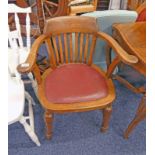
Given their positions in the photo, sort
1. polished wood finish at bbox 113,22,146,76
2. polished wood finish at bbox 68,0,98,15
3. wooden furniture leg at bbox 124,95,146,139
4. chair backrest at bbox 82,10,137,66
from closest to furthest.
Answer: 1. polished wood finish at bbox 113,22,146,76
2. wooden furniture leg at bbox 124,95,146,139
3. chair backrest at bbox 82,10,137,66
4. polished wood finish at bbox 68,0,98,15

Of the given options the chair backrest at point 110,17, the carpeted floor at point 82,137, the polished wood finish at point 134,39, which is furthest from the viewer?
the chair backrest at point 110,17

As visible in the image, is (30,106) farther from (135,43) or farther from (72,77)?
(135,43)

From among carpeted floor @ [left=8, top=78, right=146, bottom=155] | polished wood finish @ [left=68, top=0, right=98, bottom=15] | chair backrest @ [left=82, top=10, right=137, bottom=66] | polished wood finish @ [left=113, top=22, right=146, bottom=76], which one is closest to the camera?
polished wood finish @ [left=113, top=22, right=146, bottom=76]

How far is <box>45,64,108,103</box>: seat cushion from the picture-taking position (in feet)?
4.40

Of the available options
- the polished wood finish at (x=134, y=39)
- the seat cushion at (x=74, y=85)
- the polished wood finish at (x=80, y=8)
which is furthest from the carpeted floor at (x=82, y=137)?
the polished wood finish at (x=80, y=8)

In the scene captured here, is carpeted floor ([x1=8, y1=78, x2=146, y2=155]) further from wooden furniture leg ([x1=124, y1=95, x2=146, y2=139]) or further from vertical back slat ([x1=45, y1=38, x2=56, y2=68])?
vertical back slat ([x1=45, y1=38, x2=56, y2=68])

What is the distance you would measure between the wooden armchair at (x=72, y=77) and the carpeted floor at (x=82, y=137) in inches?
3.3

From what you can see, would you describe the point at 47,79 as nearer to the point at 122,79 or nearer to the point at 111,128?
the point at 111,128

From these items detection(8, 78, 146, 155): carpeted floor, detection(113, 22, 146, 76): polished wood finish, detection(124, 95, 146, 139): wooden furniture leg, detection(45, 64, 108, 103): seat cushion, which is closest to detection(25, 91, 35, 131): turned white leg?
detection(8, 78, 146, 155): carpeted floor

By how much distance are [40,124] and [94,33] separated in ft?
2.64

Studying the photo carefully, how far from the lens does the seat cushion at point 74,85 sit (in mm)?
1341

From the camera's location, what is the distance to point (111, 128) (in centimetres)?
171

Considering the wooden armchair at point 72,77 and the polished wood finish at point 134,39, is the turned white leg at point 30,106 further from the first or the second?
the polished wood finish at point 134,39
